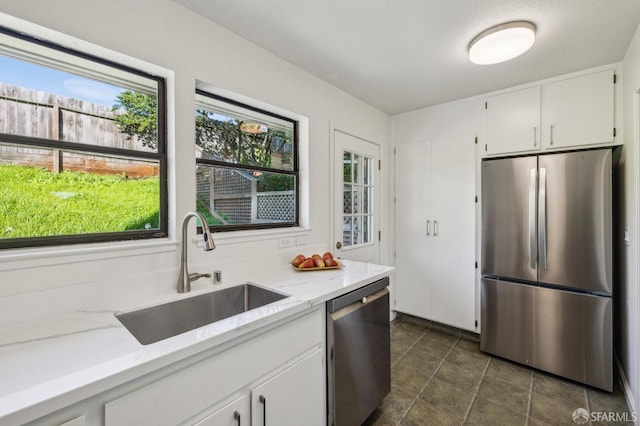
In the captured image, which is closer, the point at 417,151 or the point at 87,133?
the point at 87,133

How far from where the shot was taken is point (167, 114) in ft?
4.99

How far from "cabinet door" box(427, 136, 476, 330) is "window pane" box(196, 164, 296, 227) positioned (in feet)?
5.38

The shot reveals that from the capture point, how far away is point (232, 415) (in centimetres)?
105

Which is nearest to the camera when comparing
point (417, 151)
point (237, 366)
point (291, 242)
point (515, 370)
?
point (237, 366)

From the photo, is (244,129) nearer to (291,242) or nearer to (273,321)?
(291,242)

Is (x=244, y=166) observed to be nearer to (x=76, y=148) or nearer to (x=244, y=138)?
(x=244, y=138)

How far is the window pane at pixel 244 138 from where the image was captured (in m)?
1.79

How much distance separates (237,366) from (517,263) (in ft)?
7.75

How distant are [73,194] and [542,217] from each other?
10.00 ft

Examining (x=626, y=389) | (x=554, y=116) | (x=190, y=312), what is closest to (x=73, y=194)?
(x=190, y=312)

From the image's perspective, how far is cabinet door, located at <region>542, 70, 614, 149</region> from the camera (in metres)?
2.16

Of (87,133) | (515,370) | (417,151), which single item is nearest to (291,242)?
(87,133)

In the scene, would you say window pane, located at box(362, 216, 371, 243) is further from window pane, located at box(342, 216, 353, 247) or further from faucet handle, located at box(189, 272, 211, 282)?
faucet handle, located at box(189, 272, 211, 282)

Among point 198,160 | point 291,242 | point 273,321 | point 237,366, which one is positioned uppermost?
point 198,160
